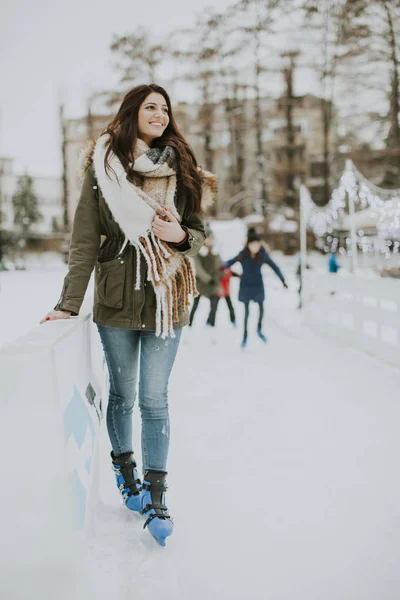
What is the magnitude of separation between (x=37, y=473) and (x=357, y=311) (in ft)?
19.8

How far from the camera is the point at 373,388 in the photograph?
4.77 metres

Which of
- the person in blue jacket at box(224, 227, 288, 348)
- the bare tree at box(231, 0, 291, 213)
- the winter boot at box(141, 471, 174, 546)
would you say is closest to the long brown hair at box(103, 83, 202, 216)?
the winter boot at box(141, 471, 174, 546)

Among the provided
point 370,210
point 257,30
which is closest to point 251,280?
point 370,210

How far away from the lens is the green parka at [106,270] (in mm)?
2131

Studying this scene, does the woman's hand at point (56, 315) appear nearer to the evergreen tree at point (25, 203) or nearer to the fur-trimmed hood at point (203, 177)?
the fur-trimmed hood at point (203, 177)

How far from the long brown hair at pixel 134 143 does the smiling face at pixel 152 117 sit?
0.06 feet

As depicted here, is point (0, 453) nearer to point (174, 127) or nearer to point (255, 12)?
point (174, 127)

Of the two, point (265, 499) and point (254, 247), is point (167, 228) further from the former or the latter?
point (254, 247)

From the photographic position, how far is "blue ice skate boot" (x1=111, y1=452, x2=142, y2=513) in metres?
2.35

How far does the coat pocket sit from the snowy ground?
378 mm

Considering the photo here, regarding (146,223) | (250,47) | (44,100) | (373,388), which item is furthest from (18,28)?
(44,100)

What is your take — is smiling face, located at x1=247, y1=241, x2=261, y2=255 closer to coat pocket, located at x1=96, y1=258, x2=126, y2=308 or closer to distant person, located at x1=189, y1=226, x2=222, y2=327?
distant person, located at x1=189, y1=226, x2=222, y2=327

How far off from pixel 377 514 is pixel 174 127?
5.92 feet

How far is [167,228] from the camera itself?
209 cm
